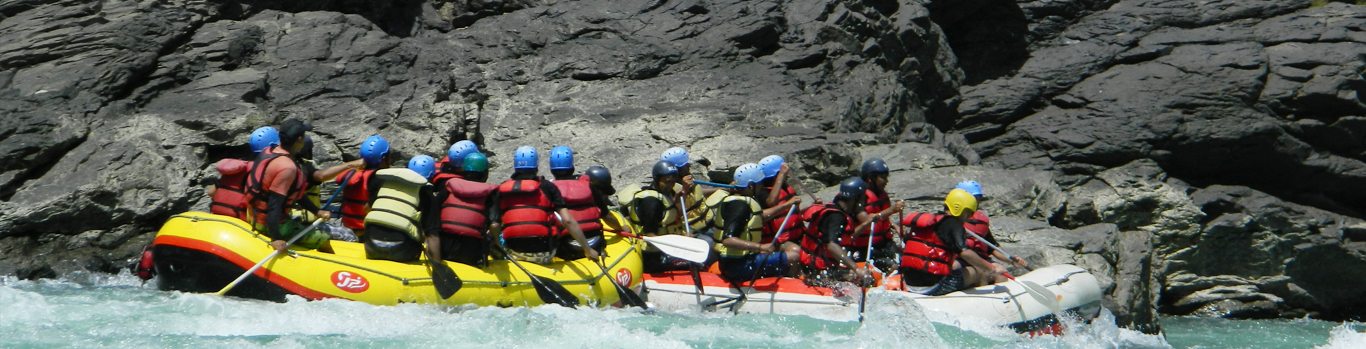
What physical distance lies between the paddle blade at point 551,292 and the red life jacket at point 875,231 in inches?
93.8

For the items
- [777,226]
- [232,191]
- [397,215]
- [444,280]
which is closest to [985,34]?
[777,226]

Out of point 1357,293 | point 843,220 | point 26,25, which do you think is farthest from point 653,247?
point 1357,293

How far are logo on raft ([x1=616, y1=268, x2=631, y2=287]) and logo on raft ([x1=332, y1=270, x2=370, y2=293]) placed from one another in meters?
2.02

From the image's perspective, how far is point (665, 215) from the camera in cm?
898

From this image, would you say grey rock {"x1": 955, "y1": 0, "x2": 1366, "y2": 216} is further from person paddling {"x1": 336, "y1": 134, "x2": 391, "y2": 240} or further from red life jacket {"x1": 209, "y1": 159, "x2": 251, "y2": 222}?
red life jacket {"x1": 209, "y1": 159, "x2": 251, "y2": 222}

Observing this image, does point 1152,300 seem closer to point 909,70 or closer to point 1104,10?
point 909,70

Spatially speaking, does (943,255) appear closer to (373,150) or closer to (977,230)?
(977,230)

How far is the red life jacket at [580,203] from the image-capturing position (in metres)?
8.30

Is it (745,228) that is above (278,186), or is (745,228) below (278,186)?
below

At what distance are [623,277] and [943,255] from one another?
259 centimetres

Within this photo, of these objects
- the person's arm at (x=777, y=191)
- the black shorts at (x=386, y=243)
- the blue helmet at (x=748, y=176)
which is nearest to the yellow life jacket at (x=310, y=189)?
the black shorts at (x=386, y=243)

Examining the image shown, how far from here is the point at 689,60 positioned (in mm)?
14211

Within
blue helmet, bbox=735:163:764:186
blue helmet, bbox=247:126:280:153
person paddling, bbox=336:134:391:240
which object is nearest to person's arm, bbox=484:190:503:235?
person paddling, bbox=336:134:391:240

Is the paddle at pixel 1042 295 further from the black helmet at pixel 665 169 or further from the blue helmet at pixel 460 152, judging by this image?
the blue helmet at pixel 460 152
